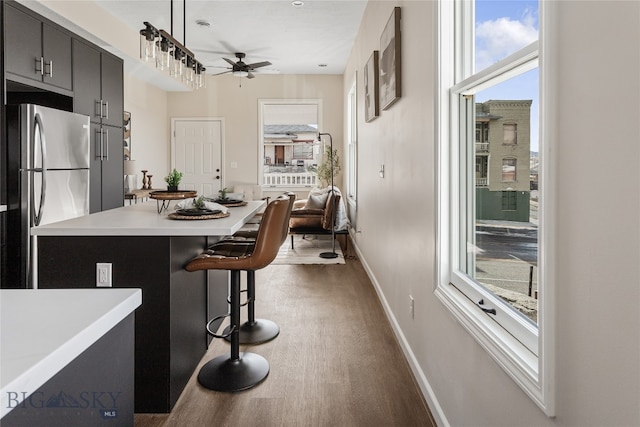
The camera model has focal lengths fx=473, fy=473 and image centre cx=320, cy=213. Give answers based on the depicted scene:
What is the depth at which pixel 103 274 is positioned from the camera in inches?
86.0

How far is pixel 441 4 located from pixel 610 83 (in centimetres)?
132

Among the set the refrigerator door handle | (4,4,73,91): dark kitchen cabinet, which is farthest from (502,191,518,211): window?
(4,4,73,91): dark kitchen cabinet

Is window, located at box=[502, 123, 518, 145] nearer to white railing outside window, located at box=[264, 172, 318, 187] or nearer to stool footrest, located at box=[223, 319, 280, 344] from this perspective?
stool footrest, located at box=[223, 319, 280, 344]

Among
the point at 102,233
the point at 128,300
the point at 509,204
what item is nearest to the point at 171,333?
the point at 102,233

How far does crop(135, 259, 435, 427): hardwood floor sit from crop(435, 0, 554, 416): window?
2.30 feet

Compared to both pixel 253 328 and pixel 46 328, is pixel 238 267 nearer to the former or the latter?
pixel 253 328

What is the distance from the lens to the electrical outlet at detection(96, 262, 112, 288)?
2.18 metres

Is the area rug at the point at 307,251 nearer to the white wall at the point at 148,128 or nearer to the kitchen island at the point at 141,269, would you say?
the white wall at the point at 148,128

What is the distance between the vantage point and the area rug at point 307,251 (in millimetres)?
5715

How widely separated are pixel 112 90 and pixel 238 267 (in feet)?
12.2

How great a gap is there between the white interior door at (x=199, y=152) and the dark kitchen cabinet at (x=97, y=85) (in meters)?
3.21

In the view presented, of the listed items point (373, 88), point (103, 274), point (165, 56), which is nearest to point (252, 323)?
point (103, 274)

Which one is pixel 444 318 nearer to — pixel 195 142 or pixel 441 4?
pixel 441 4

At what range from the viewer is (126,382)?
917mm
